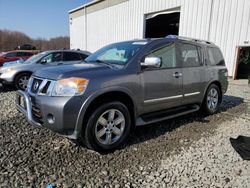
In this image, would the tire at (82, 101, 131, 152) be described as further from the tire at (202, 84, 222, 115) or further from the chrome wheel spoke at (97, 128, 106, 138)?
the tire at (202, 84, 222, 115)

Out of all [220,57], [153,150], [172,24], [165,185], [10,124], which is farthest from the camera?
[172,24]

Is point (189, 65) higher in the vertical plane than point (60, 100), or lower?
higher

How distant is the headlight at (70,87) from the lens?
309 centimetres

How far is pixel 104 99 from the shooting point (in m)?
3.41

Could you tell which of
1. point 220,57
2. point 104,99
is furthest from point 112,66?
point 220,57

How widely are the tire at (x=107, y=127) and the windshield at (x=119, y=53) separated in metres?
0.84

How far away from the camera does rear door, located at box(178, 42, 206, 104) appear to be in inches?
180

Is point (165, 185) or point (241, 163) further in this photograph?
point (241, 163)

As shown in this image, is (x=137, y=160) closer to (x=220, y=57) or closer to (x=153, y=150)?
(x=153, y=150)

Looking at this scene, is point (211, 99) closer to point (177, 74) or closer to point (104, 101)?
point (177, 74)

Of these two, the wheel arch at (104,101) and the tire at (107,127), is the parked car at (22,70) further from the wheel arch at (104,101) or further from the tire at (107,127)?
the tire at (107,127)

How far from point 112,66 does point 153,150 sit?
152 centimetres

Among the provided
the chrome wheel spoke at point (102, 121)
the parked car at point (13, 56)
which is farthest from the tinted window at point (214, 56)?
the parked car at point (13, 56)

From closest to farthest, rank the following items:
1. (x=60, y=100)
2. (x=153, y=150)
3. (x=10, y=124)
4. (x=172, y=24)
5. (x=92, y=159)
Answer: (x=60, y=100), (x=92, y=159), (x=153, y=150), (x=10, y=124), (x=172, y=24)
